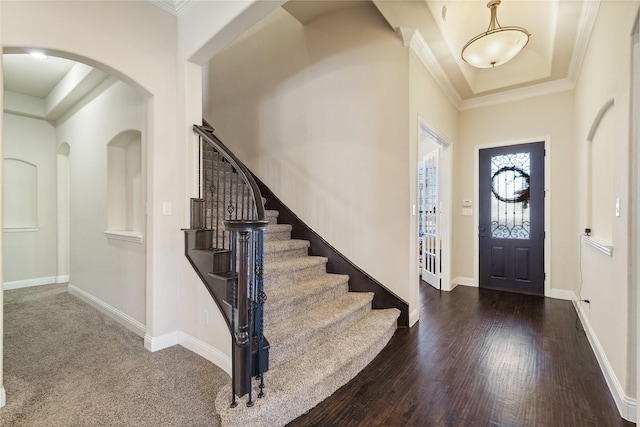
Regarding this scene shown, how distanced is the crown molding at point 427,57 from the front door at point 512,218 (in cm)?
125

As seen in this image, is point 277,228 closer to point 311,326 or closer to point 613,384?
point 311,326

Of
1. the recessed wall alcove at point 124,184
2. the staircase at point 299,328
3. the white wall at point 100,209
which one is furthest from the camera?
the recessed wall alcove at point 124,184

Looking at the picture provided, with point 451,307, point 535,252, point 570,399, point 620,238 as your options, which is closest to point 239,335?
point 570,399

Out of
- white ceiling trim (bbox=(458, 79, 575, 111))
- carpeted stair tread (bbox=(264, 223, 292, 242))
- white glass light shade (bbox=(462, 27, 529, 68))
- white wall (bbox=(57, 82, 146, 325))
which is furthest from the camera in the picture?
white ceiling trim (bbox=(458, 79, 575, 111))

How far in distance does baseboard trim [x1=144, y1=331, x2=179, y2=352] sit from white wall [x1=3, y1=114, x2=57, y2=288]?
4139mm

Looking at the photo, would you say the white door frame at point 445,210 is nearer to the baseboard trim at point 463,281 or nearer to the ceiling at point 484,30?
the baseboard trim at point 463,281

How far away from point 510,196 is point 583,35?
89.0 inches

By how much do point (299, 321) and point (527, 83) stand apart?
480cm

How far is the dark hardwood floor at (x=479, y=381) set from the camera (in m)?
1.78

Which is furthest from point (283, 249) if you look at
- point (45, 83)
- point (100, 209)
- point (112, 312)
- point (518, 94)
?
point (45, 83)

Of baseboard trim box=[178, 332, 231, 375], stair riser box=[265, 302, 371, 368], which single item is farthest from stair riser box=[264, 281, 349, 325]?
baseboard trim box=[178, 332, 231, 375]

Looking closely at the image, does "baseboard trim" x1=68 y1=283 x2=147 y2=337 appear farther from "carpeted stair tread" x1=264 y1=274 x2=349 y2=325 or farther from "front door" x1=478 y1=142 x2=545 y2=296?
"front door" x1=478 y1=142 x2=545 y2=296

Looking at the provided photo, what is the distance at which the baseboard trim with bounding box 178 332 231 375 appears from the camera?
2.23 metres

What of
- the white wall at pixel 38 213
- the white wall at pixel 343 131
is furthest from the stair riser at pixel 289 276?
the white wall at pixel 38 213
